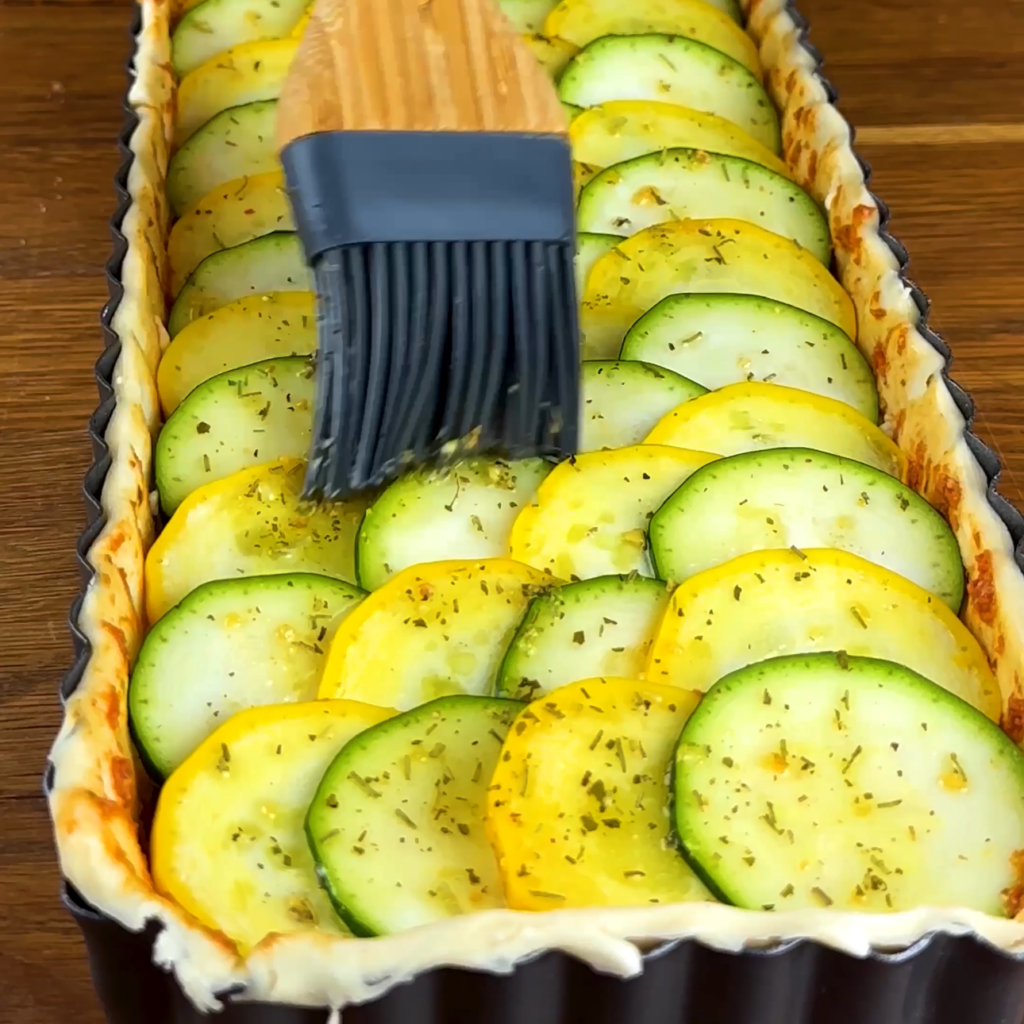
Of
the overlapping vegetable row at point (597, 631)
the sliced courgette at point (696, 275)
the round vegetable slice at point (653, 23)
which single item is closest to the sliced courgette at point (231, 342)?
the overlapping vegetable row at point (597, 631)

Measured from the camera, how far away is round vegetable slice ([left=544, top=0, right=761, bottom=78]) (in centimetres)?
249

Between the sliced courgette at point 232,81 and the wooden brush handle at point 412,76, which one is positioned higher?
the wooden brush handle at point 412,76

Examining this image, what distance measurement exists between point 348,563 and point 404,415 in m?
0.21

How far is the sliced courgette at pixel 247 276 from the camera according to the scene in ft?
6.76

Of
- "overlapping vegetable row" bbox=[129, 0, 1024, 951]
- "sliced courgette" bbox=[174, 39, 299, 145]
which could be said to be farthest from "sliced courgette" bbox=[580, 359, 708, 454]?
"sliced courgette" bbox=[174, 39, 299, 145]

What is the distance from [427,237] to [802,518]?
60 centimetres

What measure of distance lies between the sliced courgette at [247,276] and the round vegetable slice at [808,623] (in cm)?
86

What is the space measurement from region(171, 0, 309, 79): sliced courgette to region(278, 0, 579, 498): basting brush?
2.94 feet

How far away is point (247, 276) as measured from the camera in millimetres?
2062

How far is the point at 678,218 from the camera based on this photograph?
2158mm

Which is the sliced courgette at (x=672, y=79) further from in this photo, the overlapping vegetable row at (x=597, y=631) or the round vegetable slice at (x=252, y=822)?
the round vegetable slice at (x=252, y=822)

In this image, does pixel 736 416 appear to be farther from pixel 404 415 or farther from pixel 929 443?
pixel 404 415

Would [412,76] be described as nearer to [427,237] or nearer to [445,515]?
[427,237]

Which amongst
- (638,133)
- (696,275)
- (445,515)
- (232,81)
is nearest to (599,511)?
(445,515)
